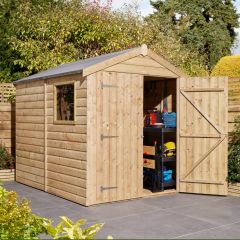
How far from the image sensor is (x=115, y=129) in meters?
8.34

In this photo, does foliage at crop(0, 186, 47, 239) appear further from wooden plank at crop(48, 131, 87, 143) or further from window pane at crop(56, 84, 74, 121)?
window pane at crop(56, 84, 74, 121)

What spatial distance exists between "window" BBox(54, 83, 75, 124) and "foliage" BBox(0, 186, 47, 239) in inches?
115

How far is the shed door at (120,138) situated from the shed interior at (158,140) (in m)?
0.76

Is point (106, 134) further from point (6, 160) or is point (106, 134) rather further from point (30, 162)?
point (6, 160)

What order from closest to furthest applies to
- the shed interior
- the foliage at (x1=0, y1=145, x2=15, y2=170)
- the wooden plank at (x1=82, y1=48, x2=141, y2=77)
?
→ the wooden plank at (x1=82, y1=48, x2=141, y2=77), the shed interior, the foliage at (x1=0, y1=145, x2=15, y2=170)

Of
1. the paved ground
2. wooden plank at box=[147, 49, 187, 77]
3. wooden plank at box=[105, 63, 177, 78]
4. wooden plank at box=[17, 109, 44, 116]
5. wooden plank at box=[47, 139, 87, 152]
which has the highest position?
wooden plank at box=[147, 49, 187, 77]

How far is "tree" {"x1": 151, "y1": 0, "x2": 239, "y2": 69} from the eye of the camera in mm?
29472

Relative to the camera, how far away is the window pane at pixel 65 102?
8.53m

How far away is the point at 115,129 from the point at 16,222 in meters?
3.35

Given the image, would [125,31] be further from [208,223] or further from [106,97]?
[208,223]

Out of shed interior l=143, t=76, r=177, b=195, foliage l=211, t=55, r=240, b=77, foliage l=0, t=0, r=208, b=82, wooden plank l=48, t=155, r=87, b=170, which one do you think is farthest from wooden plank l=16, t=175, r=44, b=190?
foliage l=211, t=55, r=240, b=77

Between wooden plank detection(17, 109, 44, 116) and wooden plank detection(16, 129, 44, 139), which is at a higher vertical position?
wooden plank detection(17, 109, 44, 116)

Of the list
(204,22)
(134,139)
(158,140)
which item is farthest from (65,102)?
(204,22)

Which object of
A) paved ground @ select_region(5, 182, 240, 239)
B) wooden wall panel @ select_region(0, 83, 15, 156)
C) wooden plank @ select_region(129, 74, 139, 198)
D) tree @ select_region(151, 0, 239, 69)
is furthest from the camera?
tree @ select_region(151, 0, 239, 69)
